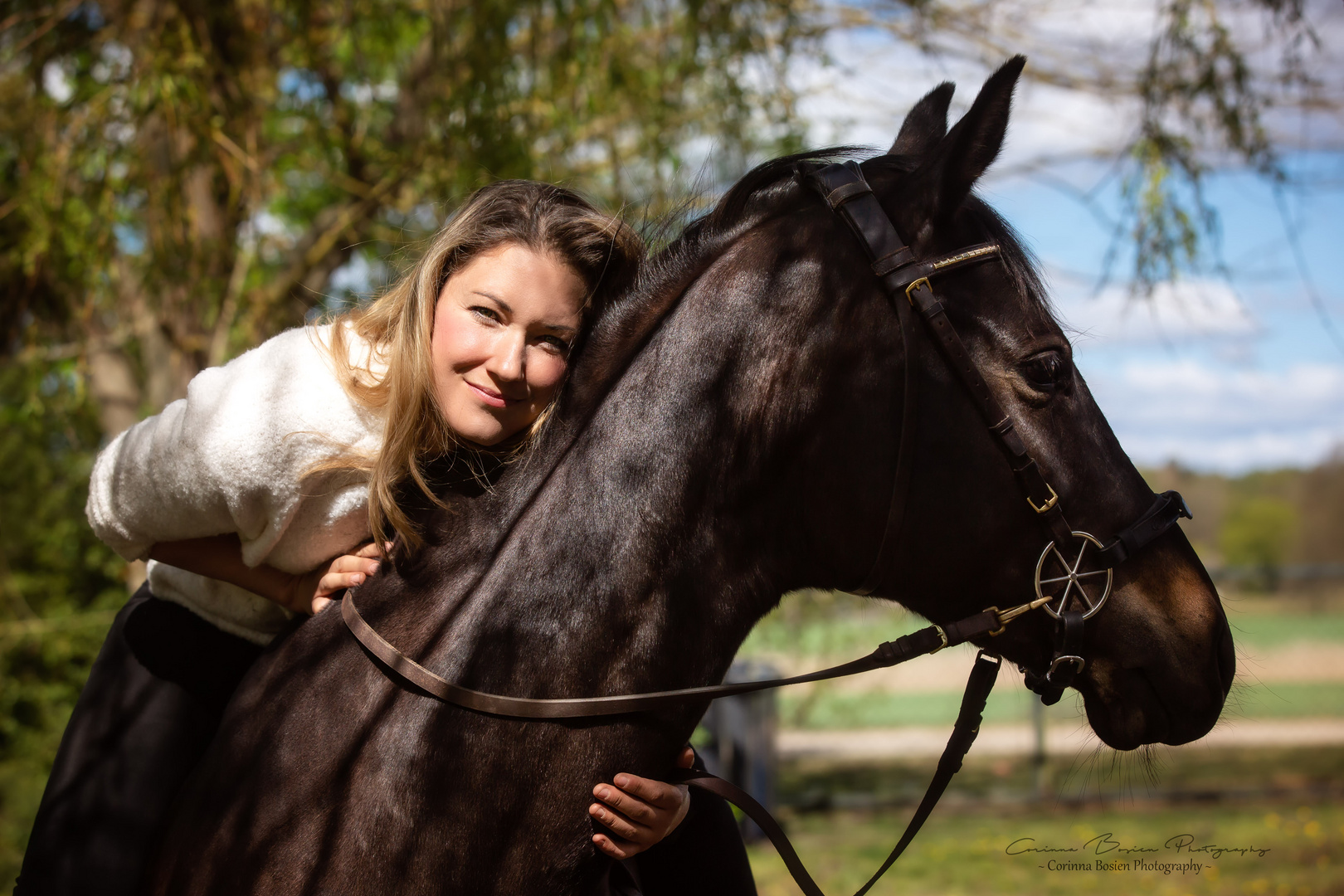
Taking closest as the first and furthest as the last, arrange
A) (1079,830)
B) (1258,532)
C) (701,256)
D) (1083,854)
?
(701,256)
(1083,854)
(1079,830)
(1258,532)

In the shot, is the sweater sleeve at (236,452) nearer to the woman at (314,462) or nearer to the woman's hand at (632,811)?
the woman at (314,462)

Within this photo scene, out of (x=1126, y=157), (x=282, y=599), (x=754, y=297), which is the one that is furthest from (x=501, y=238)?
(x=1126, y=157)

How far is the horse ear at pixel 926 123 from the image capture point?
180 centimetres

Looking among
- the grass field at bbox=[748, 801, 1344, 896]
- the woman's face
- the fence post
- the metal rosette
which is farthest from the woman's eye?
the fence post

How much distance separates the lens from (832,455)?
153 centimetres

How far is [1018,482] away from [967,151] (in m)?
0.53

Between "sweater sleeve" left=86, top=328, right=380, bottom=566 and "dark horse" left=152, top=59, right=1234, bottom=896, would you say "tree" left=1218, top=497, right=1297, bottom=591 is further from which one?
"sweater sleeve" left=86, top=328, right=380, bottom=566

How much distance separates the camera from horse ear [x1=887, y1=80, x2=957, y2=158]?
180 centimetres

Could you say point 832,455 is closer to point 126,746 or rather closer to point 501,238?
point 501,238

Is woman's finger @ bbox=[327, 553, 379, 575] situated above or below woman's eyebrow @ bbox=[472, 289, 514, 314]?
below

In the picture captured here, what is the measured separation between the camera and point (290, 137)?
7.10 m

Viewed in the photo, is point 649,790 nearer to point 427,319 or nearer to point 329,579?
point 329,579

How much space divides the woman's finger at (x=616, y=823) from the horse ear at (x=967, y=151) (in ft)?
3.56

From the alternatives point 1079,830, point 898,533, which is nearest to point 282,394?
point 898,533
